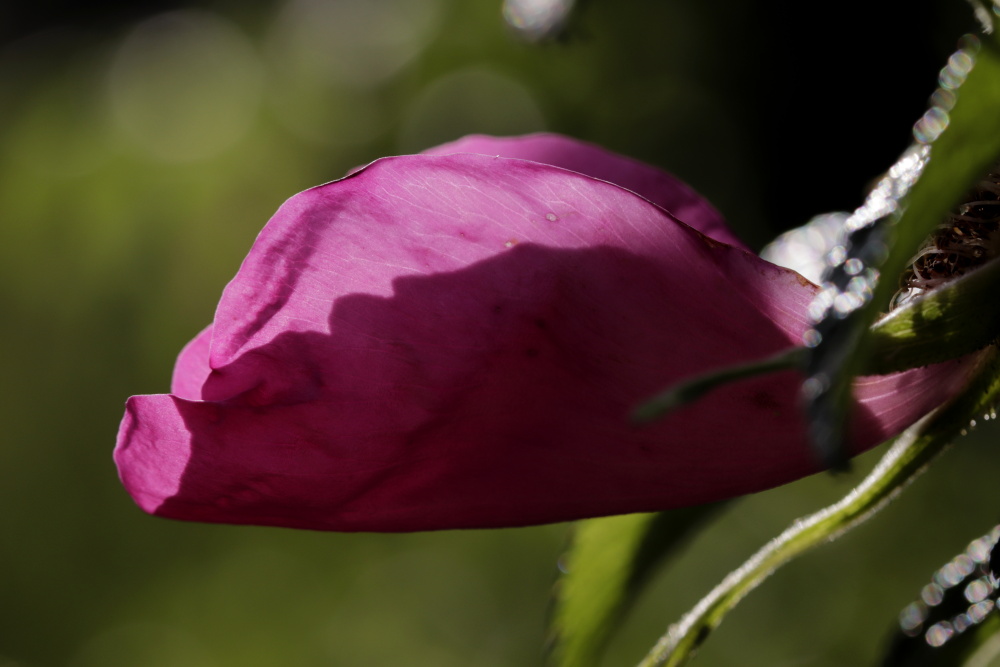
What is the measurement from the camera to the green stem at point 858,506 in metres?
0.18

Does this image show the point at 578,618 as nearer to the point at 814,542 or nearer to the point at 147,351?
the point at 814,542

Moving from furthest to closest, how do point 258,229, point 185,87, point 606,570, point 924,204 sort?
point 185,87
point 258,229
point 606,570
point 924,204

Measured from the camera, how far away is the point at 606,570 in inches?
9.7

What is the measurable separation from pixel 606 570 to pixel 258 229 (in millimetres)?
1434

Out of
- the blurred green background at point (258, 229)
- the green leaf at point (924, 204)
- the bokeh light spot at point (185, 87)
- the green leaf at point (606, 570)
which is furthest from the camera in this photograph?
the bokeh light spot at point (185, 87)

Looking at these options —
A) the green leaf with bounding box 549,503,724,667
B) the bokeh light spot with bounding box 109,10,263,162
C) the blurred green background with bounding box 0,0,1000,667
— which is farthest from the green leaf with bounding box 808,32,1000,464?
the bokeh light spot with bounding box 109,10,263,162

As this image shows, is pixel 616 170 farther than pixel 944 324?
Yes

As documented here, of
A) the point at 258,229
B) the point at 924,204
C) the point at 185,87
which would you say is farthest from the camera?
the point at 185,87

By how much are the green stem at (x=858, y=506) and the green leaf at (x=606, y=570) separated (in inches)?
0.8

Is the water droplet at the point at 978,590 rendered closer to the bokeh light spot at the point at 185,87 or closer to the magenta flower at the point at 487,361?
the magenta flower at the point at 487,361

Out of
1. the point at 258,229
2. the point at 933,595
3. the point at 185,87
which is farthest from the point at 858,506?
the point at 185,87

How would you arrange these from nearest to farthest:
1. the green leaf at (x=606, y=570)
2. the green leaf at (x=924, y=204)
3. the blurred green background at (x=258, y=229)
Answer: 1. the green leaf at (x=924, y=204)
2. the green leaf at (x=606, y=570)
3. the blurred green background at (x=258, y=229)

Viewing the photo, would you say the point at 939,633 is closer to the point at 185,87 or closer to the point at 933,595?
the point at 933,595

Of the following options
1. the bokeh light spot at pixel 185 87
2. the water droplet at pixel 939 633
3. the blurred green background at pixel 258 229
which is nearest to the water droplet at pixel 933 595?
the water droplet at pixel 939 633
